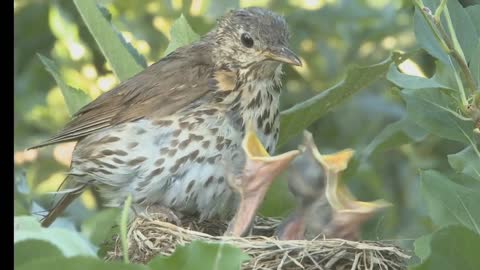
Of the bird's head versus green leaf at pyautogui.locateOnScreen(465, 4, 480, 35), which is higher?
green leaf at pyautogui.locateOnScreen(465, 4, 480, 35)

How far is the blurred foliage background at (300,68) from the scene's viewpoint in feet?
17.8

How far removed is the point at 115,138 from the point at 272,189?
0.91 m

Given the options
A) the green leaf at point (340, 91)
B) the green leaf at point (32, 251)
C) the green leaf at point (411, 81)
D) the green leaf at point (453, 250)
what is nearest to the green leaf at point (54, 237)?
the green leaf at point (32, 251)

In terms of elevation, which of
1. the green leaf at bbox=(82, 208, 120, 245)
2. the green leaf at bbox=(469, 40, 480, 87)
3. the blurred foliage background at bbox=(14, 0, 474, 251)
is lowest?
the blurred foliage background at bbox=(14, 0, 474, 251)

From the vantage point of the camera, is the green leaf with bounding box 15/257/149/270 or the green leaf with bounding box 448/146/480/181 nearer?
the green leaf with bounding box 15/257/149/270

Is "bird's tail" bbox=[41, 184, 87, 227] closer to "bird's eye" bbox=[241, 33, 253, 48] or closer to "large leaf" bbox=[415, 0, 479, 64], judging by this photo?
"bird's eye" bbox=[241, 33, 253, 48]

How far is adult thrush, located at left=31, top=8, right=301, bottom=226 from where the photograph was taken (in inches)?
157

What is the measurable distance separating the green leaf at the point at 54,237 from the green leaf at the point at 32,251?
1cm

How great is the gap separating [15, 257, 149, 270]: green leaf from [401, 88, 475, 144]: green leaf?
1243 millimetres

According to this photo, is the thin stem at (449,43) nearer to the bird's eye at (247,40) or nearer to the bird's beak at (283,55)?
the bird's beak at (283,55)

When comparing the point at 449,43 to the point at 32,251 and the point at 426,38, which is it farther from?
the point at 32,251

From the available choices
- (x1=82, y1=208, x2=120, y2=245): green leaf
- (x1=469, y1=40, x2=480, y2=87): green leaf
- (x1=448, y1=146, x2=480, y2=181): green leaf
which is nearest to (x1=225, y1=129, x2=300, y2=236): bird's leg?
(x1=82, y1=208, x2=120, y2=245): green leaf

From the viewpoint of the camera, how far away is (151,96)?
428 cm

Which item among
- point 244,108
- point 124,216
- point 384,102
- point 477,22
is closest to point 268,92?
point 244,108
